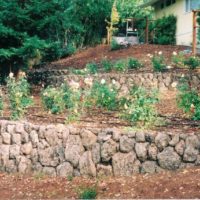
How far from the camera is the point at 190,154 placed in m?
7.88

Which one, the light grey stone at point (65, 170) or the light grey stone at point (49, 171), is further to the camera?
the light grey stone at point (49, 171)

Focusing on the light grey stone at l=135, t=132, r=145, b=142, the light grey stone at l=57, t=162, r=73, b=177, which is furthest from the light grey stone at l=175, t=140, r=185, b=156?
the light grey stone at l=57, t=162, r=73, b=177

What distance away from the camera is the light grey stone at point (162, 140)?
8.04 m

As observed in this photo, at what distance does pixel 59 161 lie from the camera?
8844 millimetres

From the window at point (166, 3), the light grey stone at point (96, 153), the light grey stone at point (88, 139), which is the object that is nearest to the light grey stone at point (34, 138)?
the light grey stone at point (88, 139)

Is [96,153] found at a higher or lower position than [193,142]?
lower

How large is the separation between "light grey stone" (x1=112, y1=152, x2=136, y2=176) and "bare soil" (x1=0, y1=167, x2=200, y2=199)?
6.5 inches

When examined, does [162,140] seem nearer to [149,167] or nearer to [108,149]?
[149,167]

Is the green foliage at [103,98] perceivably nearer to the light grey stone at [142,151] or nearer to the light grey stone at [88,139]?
the light grey stone at [88,139]

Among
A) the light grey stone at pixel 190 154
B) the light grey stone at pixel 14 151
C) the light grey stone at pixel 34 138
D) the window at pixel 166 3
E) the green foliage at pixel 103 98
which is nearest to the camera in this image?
the light grey stone at pixel 190 154

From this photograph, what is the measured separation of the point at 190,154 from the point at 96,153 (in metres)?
1.58

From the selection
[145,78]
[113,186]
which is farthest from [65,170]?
[145,78]

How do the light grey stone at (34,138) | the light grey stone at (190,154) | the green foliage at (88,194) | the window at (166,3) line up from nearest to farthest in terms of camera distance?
the green foliage at (88,194) → the light grey stone at (190,154) → the light grey stone at (34,138) → the window at (166,3)

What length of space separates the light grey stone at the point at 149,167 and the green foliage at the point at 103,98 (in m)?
3.16
